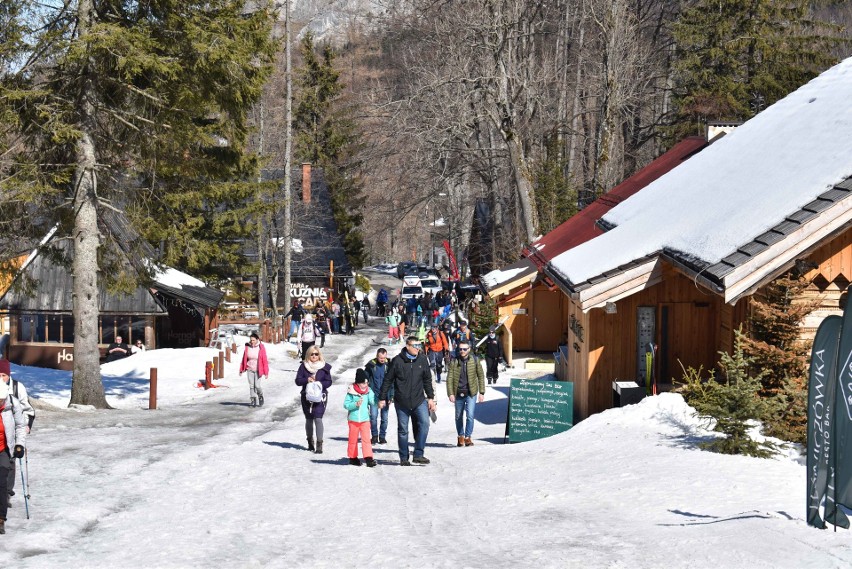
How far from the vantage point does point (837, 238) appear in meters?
15.0

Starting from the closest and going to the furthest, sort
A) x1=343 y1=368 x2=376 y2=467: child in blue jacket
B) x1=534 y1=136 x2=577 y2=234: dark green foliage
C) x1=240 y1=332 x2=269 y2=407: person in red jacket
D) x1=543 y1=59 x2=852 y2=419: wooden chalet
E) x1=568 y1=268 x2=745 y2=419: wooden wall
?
x1=543 y1=59 x2=852 y2=419: wooden chalet
x1=343 y1=368 x2=376 y2=467: child in blue jacket
x1=568 y1=268 x2=745 y2=419: wooden wall
x1=240 y1=332 x2=269 y2=407: person in red jacket
x1=534 y1=136 x2=577 y2=234: dark green foliage

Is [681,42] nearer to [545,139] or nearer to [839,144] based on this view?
[545,139]

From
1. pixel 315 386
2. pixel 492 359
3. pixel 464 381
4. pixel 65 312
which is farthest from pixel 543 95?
pixel 315 386

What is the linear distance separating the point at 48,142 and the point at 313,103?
52.1 m

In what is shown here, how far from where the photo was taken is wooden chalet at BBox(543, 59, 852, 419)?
558 inches

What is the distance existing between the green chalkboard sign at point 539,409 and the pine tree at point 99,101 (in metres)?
9.54

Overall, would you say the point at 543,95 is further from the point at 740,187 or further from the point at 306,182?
the point at 740,187

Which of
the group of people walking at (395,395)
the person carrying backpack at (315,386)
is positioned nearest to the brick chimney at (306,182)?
the group of people walking at (395,395)

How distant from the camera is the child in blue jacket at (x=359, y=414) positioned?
1443cm

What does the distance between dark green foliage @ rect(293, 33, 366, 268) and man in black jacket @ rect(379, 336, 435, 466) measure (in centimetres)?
5605

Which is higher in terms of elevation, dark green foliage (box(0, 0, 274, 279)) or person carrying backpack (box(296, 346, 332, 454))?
dark green foliage (box(0, 0, 274, 279))

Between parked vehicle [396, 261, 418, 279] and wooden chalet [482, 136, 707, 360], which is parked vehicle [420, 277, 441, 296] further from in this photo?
wooden chalet [482, 136, 707, 360]

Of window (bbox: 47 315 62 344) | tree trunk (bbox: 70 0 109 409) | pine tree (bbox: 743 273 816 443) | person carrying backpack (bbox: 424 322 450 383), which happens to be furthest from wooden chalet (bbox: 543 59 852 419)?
window (bbox: 47 315 62 344)

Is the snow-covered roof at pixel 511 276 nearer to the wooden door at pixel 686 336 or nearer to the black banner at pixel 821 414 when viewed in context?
the wooden door at pixel 686 336
